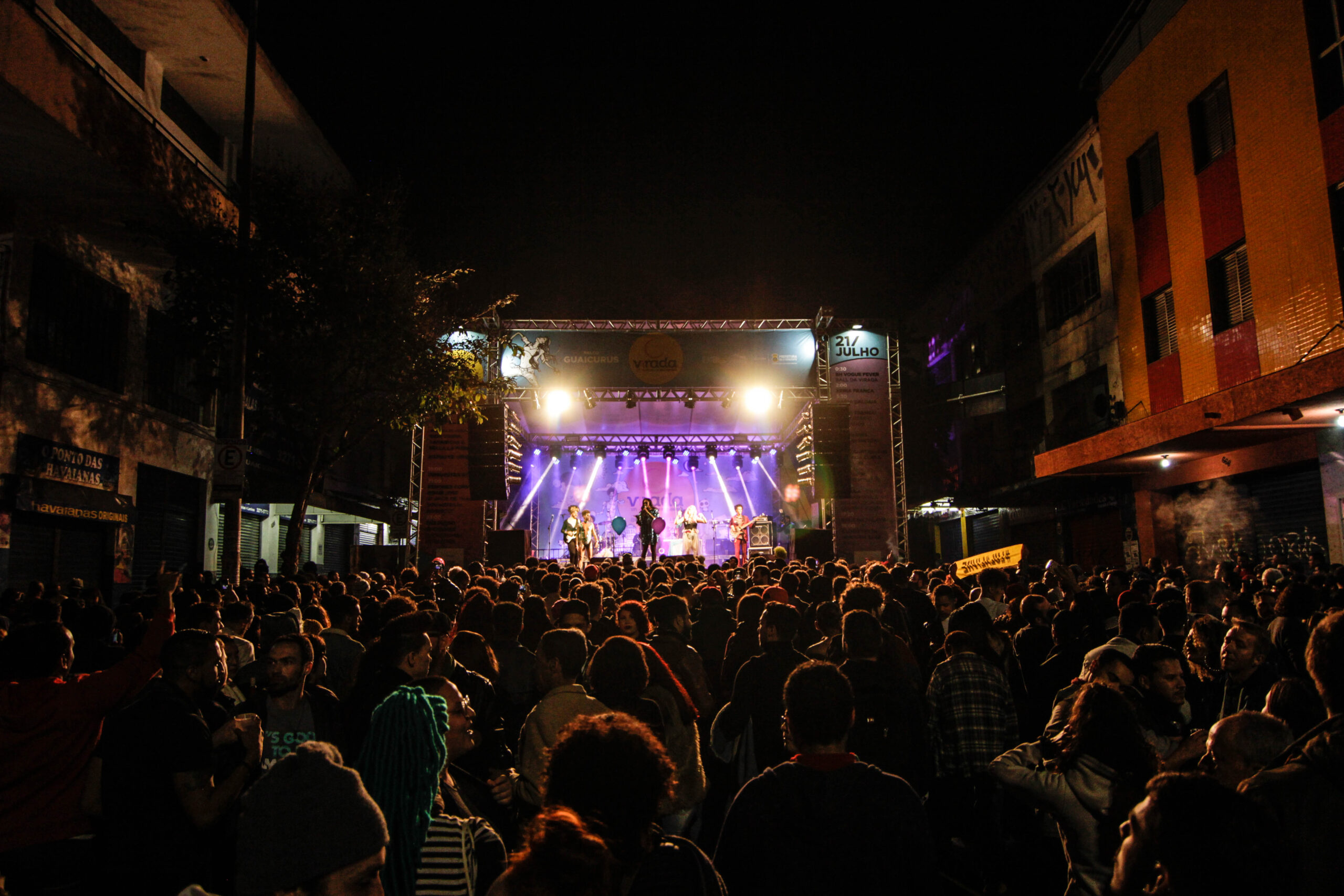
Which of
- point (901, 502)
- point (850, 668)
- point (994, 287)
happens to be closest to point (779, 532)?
point (901, 502)

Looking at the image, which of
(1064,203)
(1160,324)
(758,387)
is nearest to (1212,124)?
(1160,324)

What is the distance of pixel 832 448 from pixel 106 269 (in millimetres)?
16478

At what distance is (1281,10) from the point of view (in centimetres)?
1520

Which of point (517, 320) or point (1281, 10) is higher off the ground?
point (1281, 10)

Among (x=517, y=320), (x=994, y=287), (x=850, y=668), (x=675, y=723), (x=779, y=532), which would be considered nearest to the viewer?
(x=675, y=723)

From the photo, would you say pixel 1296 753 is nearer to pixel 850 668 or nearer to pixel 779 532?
pixel 850 668

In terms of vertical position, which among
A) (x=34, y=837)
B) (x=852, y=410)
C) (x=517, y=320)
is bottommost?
(x=34, y=837)

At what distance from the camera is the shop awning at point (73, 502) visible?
13.4 metres

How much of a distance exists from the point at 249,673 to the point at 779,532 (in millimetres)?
26539

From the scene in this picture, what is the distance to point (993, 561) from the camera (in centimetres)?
1080

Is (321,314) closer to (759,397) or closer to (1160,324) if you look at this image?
(759,397)

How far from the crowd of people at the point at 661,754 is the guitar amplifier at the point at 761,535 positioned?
64.0 feet

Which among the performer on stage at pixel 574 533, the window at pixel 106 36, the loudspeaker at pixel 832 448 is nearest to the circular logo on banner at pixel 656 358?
the loudspeaker at pixel 832 448

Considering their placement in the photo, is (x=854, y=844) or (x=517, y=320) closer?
(x=854, y=844)
